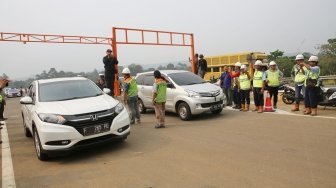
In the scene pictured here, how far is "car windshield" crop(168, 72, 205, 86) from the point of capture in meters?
11.4

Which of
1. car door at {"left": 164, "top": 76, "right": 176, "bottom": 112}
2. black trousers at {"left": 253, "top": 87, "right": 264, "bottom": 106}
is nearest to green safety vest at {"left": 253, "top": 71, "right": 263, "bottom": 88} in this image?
black trousers at {"left": 253, "top": 87, "right": 264, "bottom": 106}

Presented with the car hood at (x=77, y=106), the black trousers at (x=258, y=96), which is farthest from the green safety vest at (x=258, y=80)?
the car hood at (x=77, y=106)

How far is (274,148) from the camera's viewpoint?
6582 millimetres

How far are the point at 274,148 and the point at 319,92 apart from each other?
16.1 ft

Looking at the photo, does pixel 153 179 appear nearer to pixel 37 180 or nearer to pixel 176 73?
pixel 37 180

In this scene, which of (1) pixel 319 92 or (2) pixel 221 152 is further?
(1) pixel 319 92

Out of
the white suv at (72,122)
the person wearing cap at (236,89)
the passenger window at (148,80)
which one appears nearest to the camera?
the white suv at (72,122)

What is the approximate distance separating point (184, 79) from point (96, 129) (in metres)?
5.31

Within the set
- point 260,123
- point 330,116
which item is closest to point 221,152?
point 260,123

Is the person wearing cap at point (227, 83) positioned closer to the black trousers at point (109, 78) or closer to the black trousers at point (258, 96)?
the black trousers at point (258, 96)

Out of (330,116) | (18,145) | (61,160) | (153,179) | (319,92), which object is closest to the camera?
(153,179)

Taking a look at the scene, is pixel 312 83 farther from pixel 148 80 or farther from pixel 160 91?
pixel 148 80

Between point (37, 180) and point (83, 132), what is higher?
point (83, 132)

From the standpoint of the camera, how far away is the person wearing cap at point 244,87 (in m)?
11.9
